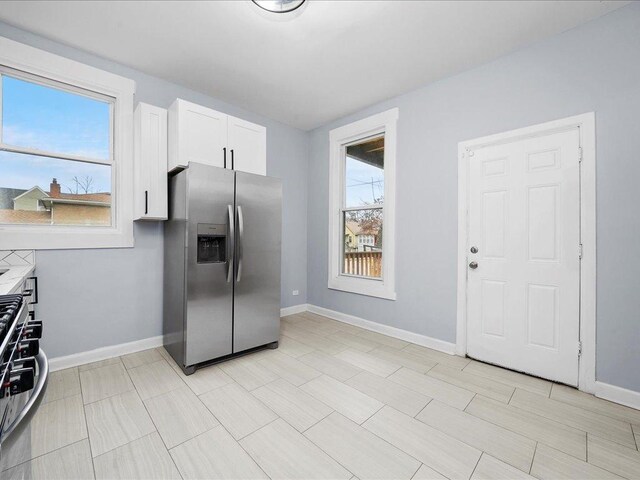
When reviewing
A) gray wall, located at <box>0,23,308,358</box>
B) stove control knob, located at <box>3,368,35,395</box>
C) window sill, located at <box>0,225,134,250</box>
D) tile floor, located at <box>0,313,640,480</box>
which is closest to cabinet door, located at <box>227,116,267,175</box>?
gray wall, located at <box>0,23,308,358</box>

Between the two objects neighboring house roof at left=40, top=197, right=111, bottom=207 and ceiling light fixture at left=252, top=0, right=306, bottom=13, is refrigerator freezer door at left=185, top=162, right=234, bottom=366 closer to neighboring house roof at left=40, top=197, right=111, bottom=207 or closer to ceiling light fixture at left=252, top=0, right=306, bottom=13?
neighboring house roof at left=40, top=197, right=111, bottom=207

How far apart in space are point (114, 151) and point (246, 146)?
121 centimetres

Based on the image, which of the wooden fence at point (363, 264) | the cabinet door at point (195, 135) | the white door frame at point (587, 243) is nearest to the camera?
the white door frame at point (587, 243)

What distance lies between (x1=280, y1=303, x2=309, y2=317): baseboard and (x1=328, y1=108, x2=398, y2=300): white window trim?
603 millimetres

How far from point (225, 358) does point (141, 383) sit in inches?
26.2

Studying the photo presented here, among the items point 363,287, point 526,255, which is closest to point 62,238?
point 363,287

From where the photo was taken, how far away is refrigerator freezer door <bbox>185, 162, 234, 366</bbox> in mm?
2328

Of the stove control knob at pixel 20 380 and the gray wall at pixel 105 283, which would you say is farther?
the gray wall at pixel 105 283

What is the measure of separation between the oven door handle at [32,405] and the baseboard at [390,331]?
9.62ft

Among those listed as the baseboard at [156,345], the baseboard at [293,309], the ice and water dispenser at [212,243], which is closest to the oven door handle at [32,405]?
the ice and water dispenser at [212,243]

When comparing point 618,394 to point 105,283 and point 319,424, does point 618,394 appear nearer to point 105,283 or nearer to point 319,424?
point 319,424

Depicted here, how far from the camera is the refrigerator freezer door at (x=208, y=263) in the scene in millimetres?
2328

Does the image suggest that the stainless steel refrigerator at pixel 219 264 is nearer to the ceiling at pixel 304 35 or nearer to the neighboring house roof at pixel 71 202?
the neighboring house roof at pixel 71 202

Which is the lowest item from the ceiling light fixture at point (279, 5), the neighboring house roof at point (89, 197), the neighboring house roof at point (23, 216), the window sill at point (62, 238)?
the window sill at point (62, 238)
